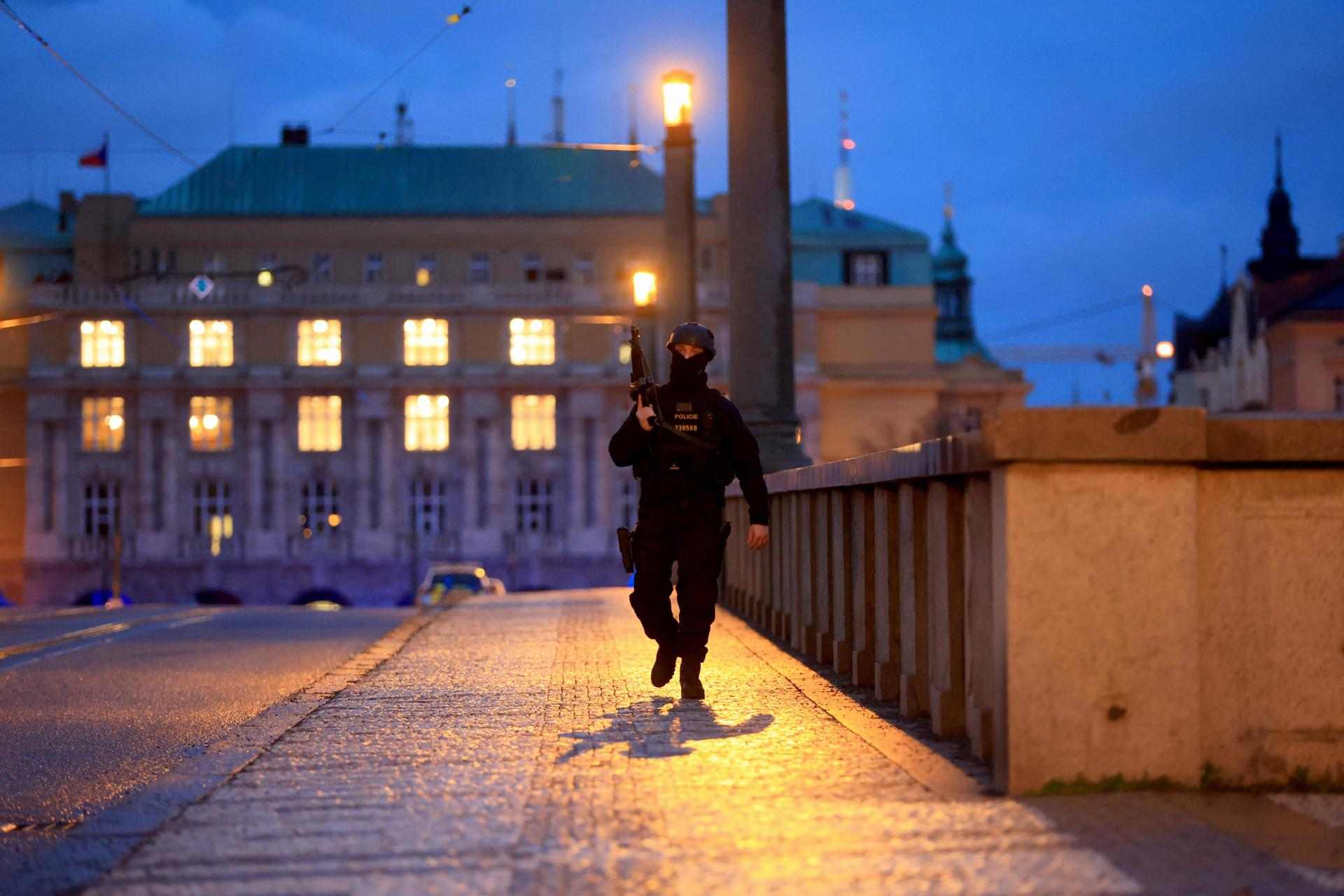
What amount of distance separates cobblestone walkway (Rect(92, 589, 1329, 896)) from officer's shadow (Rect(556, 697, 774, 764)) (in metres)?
0.02

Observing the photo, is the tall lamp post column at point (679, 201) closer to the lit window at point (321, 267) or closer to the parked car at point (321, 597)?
the parked car at point (321, 597)

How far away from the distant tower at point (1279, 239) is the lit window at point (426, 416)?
48476 mm

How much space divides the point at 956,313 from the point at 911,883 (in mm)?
119740

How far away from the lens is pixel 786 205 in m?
17.2

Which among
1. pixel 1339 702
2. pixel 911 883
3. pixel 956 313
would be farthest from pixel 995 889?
pixel 956 313

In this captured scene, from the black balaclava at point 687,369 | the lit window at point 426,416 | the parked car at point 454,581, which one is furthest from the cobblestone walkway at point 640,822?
the lit window at point 426,416

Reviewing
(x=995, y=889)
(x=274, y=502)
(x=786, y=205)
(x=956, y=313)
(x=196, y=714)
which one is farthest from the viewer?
(x=956, y=313)

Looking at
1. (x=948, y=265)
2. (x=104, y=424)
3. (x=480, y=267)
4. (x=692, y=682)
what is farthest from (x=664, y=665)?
(x=948, y=265)

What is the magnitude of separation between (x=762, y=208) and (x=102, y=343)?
216ft

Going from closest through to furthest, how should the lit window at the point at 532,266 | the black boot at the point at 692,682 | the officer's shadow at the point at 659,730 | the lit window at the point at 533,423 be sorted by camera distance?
the officer's shadow at the point at 659,730 < the black boot at the point at 692,682 < the lit window at the point at 533,423 < the lit window at the point at 532,266

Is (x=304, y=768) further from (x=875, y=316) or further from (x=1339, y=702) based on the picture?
(x=875, y=316)

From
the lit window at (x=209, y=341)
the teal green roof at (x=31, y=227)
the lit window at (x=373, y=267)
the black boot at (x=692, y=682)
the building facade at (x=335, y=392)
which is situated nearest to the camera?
the black boot at (x=692, y=682)

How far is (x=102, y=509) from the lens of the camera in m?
77.1

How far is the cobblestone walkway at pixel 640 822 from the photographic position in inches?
182
